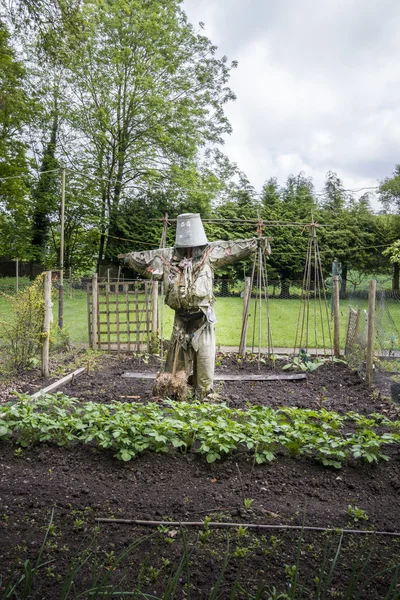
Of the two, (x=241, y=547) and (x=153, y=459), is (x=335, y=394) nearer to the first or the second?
(x=153, y=459)

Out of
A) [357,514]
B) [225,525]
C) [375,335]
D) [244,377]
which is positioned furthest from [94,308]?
[357,514]

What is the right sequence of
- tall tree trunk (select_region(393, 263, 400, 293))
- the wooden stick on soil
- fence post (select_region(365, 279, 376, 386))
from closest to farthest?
the wooden stick on soil, fence post (select_region(365, 279, 376, 386)), tall tree trunk (select_region(393, 263, 400, 293))

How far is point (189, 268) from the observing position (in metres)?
4.60

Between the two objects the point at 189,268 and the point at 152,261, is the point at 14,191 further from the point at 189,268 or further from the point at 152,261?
the point at 189,268

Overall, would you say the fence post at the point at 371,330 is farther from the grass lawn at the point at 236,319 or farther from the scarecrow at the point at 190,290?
the scarecrow at the point at 190,290

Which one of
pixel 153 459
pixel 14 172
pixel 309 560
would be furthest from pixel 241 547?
pixel 14 172

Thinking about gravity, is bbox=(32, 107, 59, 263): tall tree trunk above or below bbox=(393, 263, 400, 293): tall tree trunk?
above

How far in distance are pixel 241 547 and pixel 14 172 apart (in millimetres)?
13221

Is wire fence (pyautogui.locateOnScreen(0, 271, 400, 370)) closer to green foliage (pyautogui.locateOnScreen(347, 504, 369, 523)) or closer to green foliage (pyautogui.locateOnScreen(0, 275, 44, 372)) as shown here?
green foliage (pyautogui.locateOnScreen(0, 275, 44, 372))

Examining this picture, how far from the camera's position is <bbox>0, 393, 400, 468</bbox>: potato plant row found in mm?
2986

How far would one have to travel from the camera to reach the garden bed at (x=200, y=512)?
6.08ft

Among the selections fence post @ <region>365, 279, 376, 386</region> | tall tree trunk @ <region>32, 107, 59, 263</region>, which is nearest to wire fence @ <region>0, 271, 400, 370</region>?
fence post @ <region>365, 279, 376, 386</region>

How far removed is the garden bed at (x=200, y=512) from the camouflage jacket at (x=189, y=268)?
1.75 m

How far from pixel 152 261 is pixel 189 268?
479 mm
